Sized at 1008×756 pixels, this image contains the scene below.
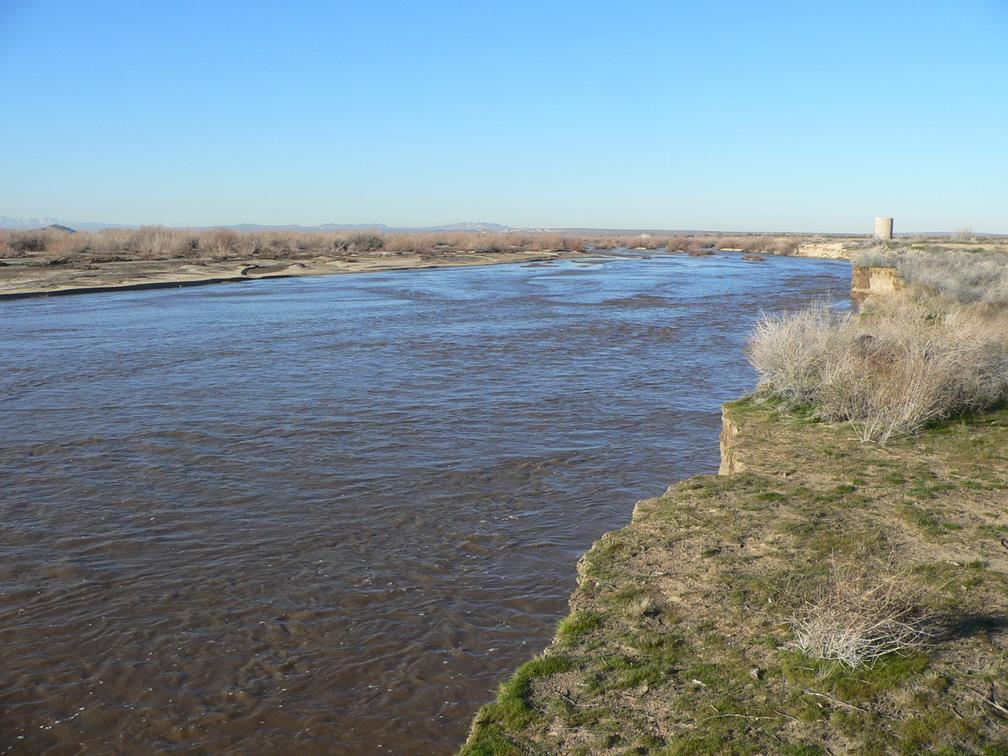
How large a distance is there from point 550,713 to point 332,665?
2.00m

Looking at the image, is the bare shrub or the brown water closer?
the brown water

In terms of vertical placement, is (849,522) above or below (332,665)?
above

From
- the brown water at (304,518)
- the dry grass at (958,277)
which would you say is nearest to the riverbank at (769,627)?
the brown water at (304,518)

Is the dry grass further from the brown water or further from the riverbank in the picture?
the riverbank

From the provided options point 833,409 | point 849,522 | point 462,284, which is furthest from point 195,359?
point 462,284

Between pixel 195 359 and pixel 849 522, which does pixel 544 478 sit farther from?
pixel 195 359

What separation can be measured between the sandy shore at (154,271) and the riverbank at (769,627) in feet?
102

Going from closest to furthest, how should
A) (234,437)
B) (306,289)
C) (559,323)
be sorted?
1. (234,437)
2. (559,323)
3. (306,289)

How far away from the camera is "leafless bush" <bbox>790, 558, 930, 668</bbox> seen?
14.8ft

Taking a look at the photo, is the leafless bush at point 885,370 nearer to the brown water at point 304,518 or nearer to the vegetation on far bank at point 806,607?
the vegetation on far bank at point 806,607

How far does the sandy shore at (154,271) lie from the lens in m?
34.2

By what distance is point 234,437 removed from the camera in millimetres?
11602

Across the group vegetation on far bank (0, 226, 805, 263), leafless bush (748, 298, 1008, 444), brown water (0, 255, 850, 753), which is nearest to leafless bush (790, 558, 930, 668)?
brown water (0, 255, 850, 753)

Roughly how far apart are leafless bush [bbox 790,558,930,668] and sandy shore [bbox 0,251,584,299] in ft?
107
